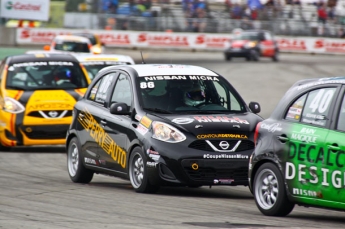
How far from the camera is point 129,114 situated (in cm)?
1116

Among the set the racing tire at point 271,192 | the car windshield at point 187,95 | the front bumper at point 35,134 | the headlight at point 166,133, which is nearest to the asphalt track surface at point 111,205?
the racing tire at point 271,192

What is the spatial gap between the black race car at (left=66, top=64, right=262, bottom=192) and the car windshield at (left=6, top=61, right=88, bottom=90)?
13.6ft

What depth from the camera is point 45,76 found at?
16844 millimetres

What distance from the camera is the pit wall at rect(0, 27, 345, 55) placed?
53.3 m

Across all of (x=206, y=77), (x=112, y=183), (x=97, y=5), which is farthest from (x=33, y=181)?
(x=97, y=5)

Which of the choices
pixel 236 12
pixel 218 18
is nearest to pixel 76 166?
pixel 218 18

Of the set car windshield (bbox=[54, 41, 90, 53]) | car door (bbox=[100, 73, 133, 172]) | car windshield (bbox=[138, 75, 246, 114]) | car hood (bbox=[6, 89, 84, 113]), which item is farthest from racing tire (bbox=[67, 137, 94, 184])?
car windshield (bbox=[54, 41, 90, 53])

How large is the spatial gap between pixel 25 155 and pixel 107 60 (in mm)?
4001

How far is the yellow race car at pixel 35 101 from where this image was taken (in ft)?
52.5

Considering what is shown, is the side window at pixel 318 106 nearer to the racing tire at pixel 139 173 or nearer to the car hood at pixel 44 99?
the racing tire at pixel 139 173

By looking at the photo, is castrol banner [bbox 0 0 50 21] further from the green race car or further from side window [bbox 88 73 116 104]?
the green race car

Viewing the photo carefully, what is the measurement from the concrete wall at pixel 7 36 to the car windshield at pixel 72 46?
15309 mm

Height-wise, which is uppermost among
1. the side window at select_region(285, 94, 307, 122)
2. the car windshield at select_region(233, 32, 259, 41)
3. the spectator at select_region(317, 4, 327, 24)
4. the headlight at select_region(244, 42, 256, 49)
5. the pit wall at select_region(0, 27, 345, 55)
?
the side window at select_region(285, 94, 307, 122)

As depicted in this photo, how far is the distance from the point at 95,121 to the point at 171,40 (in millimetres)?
42184
